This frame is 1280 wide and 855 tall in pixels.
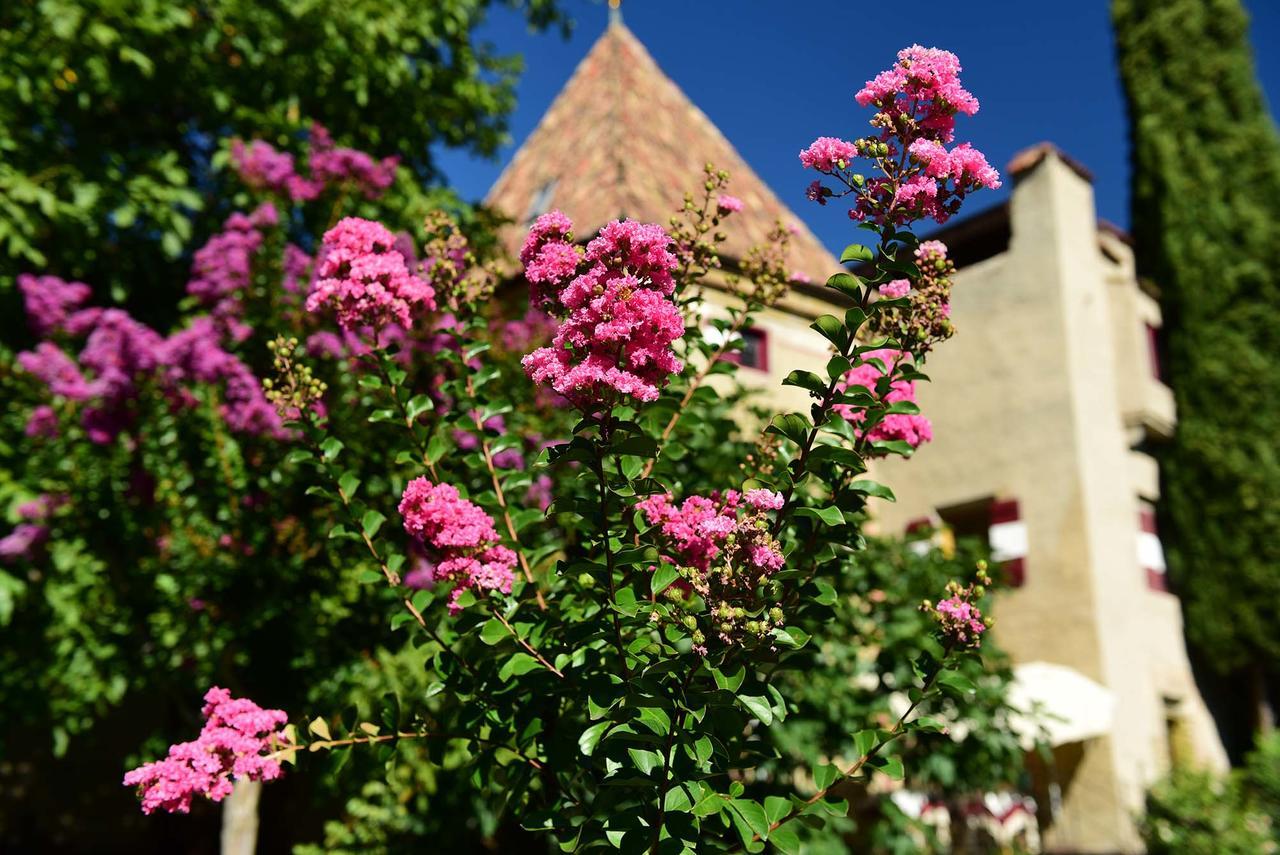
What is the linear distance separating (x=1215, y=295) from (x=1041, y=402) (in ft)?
11.4

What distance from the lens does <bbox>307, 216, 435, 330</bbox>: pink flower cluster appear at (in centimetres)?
290

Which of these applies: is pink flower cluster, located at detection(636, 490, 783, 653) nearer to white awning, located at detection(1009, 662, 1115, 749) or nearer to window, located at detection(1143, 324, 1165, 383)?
white awning, located at detection(1009, 662, 1115, 749)

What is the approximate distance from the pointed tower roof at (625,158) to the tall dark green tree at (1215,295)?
5363 mm

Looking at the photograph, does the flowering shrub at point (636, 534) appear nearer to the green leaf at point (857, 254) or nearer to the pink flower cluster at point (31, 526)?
the green leaf at point (857, 254)

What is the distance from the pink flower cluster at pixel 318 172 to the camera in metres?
6.10

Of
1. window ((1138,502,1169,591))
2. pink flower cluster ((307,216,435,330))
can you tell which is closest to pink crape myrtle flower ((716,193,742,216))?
pink flower cluster ((307,216,435,330))

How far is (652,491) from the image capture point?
8.14 ft

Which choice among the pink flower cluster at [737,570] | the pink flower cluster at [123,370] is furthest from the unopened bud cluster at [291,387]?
the pink flower cluster at [123,370]

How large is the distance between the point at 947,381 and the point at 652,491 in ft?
42.5

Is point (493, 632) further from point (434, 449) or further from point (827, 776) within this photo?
point (827, 776)

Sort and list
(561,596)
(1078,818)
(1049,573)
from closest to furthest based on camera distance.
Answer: (561,596), (1078,818), (1049,573)

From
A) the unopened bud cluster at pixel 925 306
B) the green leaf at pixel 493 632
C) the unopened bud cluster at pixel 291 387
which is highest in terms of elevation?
the unopened bud cluster at pixel 925 306

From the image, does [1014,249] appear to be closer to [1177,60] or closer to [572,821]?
[1177,60]

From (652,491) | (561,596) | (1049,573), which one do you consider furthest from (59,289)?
(1049,573)
